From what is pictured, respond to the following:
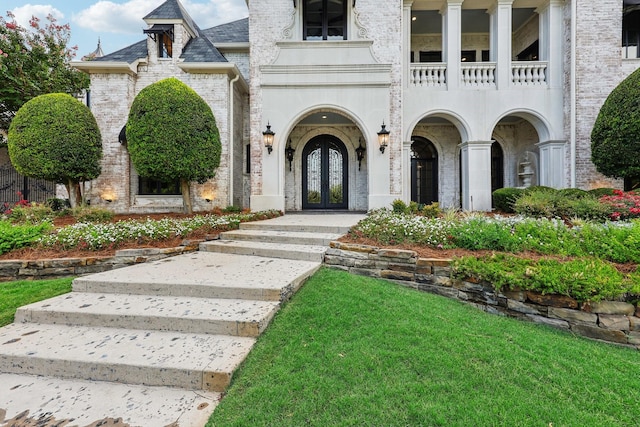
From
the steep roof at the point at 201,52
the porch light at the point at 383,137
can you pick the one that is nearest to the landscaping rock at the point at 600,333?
the porch light at the point at 383,137

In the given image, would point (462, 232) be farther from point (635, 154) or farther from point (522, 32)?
point (522, 32)

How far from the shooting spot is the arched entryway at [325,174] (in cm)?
1121

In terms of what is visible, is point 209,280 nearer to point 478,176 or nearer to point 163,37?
point 478,176

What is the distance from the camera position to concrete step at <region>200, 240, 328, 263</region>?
184 inches

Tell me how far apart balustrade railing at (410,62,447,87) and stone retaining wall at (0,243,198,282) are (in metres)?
9.97

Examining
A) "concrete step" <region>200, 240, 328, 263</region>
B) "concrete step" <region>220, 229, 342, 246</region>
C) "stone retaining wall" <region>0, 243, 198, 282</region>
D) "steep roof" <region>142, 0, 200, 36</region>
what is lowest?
"stone retaining wall" <region>0, 243, 198, 282</region>

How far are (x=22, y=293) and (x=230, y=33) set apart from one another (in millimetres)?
12288

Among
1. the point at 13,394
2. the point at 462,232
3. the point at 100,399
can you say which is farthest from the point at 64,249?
the point at 462,232

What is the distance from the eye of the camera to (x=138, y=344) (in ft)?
8.09

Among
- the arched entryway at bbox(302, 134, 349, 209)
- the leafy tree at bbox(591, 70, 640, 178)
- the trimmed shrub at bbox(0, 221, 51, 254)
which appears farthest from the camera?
the arched entryway at bbox(302, 134, 349, 209)

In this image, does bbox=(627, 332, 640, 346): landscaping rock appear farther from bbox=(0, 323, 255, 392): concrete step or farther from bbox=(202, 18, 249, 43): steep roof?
bbox=(202, 18, 249, 43): steep roof

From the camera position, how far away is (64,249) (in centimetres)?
496

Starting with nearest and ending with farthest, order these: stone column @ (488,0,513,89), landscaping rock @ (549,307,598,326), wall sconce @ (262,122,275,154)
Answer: landscaping rock @ (549,307,598,326), wall sconce @ (262,122,275,154), stone column @ (488,0,513,89)

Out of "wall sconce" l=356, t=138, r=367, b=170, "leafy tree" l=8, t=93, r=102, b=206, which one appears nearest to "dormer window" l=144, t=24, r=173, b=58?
"leafy tree" l=8, t=93, r=102, b=206
